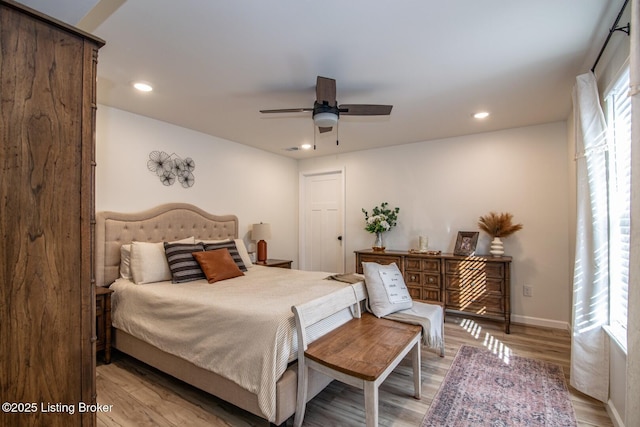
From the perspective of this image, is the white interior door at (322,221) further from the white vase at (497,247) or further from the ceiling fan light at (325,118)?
the ceiling fan light at (325,118)

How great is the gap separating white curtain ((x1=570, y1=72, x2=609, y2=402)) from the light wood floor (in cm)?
25

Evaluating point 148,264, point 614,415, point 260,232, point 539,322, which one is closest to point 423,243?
point 539,322

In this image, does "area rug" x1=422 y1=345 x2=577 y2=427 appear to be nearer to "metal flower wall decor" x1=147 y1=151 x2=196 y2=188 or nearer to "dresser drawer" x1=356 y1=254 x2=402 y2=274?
"dresser drawer" x1=356 y1=254 x2=402 y2=274

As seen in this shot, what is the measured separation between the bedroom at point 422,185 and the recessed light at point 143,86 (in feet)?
2.32

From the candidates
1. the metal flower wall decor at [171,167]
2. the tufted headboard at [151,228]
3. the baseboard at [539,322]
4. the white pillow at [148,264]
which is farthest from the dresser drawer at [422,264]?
the metal flower wall decor at [171,167]

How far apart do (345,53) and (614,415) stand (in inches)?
116

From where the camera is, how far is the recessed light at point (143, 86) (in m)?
2.63

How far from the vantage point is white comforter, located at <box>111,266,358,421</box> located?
1.80m

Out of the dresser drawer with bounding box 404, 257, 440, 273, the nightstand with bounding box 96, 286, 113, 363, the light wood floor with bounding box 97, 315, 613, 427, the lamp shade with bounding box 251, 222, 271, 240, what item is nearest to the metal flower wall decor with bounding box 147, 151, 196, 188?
the lamp shade with bounding box 251, 222, 271, 240

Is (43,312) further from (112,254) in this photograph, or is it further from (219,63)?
(112,254)

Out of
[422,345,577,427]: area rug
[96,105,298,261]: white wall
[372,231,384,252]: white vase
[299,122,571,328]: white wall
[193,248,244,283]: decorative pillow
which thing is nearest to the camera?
[422,345,577,427]: area rug

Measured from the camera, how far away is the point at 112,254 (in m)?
3.07

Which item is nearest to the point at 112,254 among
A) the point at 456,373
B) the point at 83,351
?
the point at 83,351

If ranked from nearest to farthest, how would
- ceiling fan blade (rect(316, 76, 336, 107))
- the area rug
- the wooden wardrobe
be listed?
1. the wooden wardrobe
2. the area rug
3. ceiling fan blade (rect(316, 76, 336, 107))
